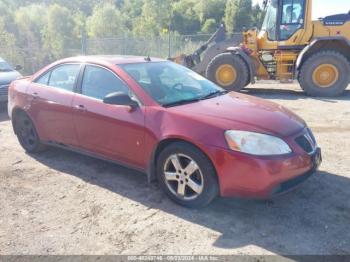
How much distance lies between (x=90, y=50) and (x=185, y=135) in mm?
15306

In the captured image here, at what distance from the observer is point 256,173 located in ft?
10.4

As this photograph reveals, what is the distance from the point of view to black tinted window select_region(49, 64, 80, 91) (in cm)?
459

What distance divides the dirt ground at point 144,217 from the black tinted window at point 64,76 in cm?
114

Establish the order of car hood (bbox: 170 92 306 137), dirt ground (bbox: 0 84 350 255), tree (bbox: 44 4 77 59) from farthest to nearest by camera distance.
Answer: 1. tree (bbox: 44 4 77 59)
2. car hood (bbox: 170 92 306 137)
3. dirt ground (bbox: 0 84 350 255)

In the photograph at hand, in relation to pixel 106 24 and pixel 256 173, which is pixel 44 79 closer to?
pixel 256 173

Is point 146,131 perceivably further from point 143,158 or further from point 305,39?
point 305,39

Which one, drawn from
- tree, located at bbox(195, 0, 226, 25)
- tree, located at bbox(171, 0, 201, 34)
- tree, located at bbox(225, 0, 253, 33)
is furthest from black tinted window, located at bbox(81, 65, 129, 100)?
tree, located at bbox(195, 0, 226, 25)

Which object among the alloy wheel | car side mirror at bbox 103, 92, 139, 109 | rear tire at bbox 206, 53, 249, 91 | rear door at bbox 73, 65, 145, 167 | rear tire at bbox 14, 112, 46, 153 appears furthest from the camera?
rear tire at bbox 206, 53, 249, 91

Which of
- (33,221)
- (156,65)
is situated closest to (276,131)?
(156,65)

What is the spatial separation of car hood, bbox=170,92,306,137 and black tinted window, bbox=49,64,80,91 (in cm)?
167

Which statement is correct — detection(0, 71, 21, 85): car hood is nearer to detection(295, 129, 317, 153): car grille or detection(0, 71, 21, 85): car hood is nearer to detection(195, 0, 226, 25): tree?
detection(295, 129, 317, 153): car grille

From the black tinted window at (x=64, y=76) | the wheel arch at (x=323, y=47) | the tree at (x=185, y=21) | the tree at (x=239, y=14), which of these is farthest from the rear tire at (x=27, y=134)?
the tree at (x=185, y=21)

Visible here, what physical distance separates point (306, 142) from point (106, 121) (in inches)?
87.2

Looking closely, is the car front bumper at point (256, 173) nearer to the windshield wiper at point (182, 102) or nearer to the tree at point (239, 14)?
the windshield wiper at point (182, 102)
